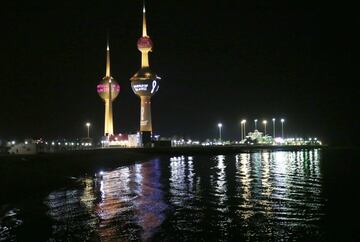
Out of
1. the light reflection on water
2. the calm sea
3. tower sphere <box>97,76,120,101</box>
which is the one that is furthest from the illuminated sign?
the calm sea

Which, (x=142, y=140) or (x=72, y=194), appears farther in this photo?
(x=142, y=140)

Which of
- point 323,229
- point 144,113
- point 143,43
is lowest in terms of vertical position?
point 323,229

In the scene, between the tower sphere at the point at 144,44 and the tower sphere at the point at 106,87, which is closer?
the tower sphere at the point at 144,44

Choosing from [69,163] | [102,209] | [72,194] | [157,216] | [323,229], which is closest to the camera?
[323,229]

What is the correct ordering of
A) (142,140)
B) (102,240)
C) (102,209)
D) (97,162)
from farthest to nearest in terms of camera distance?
(142,140) < (97,162) < (102,209) < (102,240)

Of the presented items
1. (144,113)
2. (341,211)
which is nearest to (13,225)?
(341,211)

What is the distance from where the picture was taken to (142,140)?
443ft

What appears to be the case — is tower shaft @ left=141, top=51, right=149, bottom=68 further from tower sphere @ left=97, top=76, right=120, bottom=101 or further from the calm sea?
the calm sea

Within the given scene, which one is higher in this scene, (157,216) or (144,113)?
(144,113)

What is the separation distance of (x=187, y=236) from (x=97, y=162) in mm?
44566

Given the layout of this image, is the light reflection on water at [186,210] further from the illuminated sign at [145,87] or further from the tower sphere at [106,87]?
the tower sphere at [106,87]

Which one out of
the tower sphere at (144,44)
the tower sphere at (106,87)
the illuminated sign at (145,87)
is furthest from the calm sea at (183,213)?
the tower sphere at (106,87)

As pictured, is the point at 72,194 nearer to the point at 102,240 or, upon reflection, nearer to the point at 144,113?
the point at 102,240

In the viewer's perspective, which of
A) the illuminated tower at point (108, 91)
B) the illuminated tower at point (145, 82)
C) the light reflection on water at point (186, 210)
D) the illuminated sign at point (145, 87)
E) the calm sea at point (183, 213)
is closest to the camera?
the calm sea at point (183, 213)
